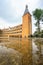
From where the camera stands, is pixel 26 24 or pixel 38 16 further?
pixel 26 24

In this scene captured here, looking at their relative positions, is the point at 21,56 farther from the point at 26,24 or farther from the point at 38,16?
the point at 26,24

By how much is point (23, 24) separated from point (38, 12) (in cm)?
Result: 932

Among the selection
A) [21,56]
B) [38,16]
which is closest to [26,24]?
[38,16]

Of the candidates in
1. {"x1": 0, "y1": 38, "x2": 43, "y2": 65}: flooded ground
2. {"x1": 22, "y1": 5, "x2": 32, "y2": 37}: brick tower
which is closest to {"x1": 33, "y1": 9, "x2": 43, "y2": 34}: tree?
{"x1": 22, "y1": 5, "x2": 32, "y2": 37}: brick tower

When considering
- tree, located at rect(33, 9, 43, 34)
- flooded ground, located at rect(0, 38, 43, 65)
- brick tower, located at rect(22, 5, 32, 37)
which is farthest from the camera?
brick tower, located at rect(22, 5, 32, 37)

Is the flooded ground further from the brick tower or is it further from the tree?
A: the brick tower

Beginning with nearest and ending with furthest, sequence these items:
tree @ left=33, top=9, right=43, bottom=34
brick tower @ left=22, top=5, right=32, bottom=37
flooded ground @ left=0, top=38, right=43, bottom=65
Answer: flooded ground @ left=0, top=38, right=43, bottom=65, tree @ left=33, top=9, right=43, bottom=34, brick tower @ left=22, top=5, right=32, bottom=37

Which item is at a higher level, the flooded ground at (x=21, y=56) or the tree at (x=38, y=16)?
the tree at (x=38, y=16)

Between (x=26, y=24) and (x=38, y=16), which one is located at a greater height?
(x=38, y=16)

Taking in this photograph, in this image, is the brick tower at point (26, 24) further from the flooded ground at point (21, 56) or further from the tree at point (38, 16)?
the flooded ground at point (21, 56)

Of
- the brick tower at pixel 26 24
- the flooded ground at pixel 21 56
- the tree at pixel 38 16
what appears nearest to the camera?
the flooded ground at pixel 21 56

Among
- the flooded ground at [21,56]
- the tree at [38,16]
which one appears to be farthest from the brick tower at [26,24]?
the flooded ground at [21,56]

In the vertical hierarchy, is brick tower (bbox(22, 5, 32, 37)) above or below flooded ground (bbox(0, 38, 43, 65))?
above

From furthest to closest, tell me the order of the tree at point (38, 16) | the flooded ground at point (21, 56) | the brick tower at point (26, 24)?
the brick tower at point (26, 24) < the tree at point (38, 16) < the flooded ground at point (21, 56)
